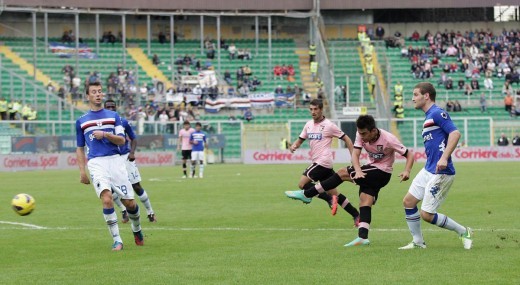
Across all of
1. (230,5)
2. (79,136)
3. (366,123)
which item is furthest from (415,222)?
(230,5)

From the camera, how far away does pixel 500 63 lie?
71.2m

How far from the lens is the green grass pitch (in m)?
11.8

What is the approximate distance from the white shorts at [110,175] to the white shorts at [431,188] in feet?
13.9

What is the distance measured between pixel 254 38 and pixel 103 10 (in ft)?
36.6

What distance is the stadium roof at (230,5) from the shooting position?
68.0m

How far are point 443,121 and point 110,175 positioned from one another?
4917mm

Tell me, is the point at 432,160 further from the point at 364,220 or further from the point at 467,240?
the point at 364,220

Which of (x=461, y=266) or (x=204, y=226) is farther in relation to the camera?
(x=204, y=226)

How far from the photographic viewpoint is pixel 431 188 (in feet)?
45.5

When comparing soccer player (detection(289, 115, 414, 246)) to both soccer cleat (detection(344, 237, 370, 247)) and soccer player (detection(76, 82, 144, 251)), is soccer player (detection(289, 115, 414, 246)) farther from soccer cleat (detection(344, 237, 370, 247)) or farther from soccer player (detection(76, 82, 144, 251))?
soccer player (detection(76, 82, 144, 251))

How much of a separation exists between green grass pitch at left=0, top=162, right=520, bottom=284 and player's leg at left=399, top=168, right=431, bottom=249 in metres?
0.27

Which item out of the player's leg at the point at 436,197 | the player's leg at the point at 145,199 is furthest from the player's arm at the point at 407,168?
the player's leg at the point at 145,199

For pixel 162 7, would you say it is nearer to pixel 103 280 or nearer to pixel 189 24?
pixel 189 24

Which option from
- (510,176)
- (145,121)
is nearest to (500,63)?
(145,121)
